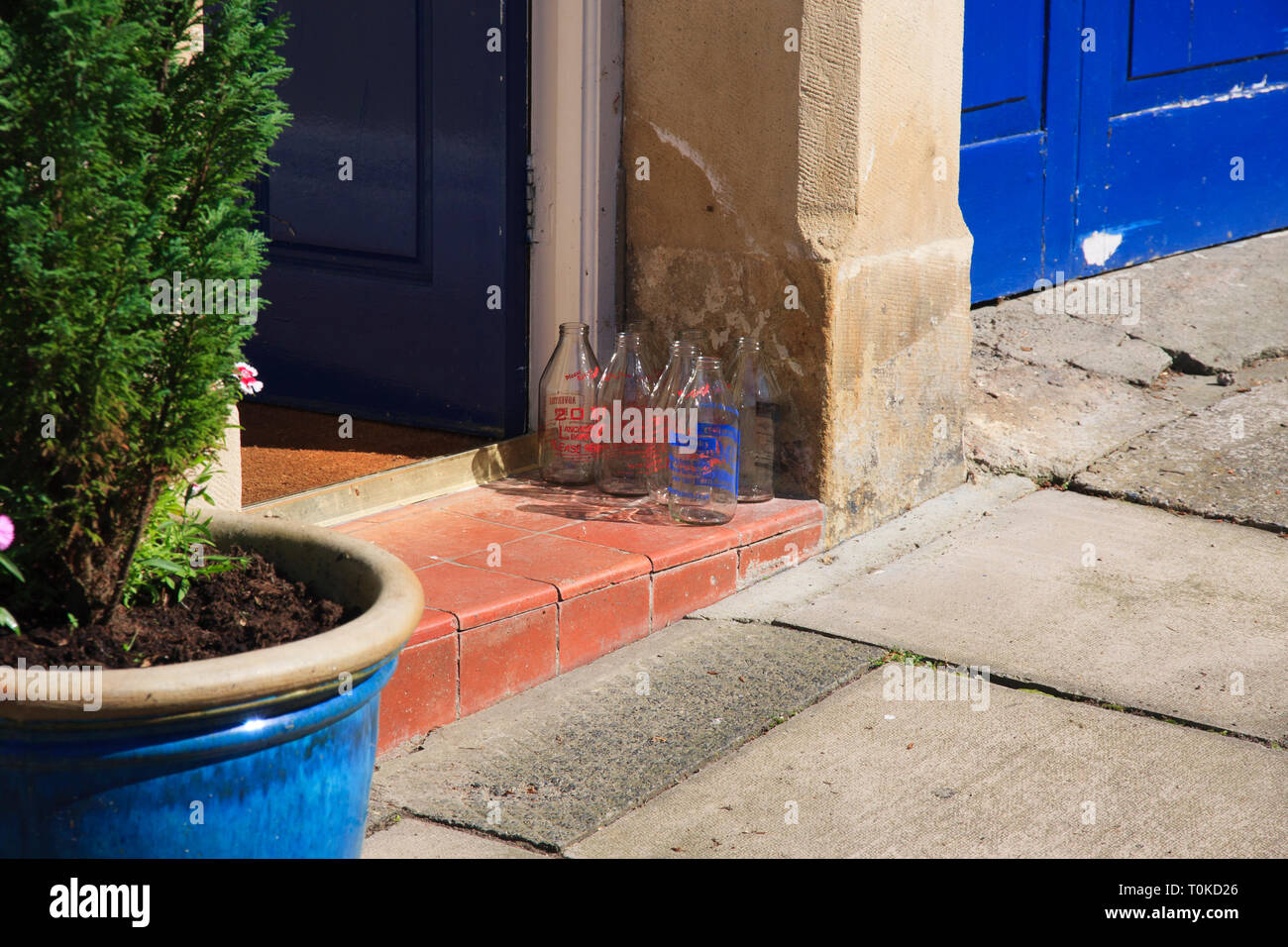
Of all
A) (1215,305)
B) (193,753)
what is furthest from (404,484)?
(1215,305)

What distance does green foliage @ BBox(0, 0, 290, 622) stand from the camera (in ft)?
5.67

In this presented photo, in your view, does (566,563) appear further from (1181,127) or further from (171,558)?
(1181,127)

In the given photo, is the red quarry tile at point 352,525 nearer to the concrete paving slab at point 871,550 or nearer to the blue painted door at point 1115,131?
Result: the concrete paving slab at point 871,550

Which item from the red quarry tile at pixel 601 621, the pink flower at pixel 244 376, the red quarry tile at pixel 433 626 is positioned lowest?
the red quarry tile at pixel 601 621

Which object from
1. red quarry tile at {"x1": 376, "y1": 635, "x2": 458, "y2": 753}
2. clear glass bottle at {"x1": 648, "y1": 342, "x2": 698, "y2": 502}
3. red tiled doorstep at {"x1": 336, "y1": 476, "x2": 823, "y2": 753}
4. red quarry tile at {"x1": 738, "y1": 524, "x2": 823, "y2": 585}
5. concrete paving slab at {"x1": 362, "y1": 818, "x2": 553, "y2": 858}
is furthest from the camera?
clear glass bottle at {"x1": 648, "y1": 342, "x2": 698, "y2": 502}

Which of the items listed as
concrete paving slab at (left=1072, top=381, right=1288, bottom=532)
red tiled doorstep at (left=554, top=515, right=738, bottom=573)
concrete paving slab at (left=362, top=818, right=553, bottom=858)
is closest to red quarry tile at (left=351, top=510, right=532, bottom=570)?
red tiled doorstep at (left=554, top=515, right=738, bottom=573)

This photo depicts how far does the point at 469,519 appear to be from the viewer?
367 centimetres

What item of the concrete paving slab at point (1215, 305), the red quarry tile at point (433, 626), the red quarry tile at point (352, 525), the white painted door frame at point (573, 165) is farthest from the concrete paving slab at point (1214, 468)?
the red quarry tile at point (433, 626)

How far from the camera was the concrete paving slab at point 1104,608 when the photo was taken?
3.16 m

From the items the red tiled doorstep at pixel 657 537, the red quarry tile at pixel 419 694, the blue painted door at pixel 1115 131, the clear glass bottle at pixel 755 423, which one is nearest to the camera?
the red quarry tile at pixel 419 694

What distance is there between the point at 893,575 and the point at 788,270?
3.01ft

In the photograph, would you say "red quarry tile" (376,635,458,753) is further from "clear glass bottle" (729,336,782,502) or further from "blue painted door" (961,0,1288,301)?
"blue painted door" (961,0,1288,301)

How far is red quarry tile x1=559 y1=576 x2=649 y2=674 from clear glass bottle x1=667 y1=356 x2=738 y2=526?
0.41 m

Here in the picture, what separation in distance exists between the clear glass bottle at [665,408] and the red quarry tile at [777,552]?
1.03 feet
